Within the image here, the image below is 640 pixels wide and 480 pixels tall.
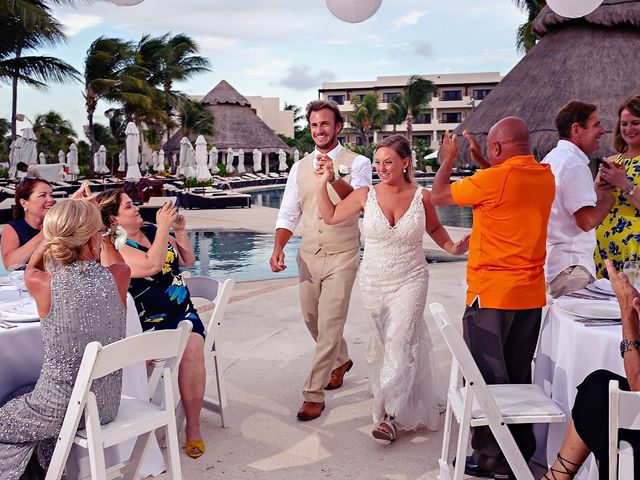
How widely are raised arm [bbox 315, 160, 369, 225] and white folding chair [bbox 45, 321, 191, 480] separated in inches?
49.4

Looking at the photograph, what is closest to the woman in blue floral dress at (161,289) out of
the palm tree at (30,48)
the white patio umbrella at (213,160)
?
the palm tree at (30,48)

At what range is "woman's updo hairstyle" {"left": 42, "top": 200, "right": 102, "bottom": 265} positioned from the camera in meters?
2.47

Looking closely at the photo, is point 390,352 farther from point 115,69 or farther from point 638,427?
point 115,69

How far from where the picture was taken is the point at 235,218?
55.4 feet

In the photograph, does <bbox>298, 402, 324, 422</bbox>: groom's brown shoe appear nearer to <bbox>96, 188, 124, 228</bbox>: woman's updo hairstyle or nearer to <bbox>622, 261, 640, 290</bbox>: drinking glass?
<bbox>96, 188, 124, 228</bbox>: woman's updo hairstyle

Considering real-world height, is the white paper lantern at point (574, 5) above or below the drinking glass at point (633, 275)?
above

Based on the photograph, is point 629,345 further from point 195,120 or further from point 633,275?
point 195,120

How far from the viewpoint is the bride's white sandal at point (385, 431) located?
3.42 metres

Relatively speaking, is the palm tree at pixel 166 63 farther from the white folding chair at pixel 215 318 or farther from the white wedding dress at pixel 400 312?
the white wedding dress at pixel 400 312

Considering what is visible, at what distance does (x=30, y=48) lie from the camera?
24391 mm

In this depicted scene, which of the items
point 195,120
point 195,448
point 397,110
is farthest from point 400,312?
point 397,110

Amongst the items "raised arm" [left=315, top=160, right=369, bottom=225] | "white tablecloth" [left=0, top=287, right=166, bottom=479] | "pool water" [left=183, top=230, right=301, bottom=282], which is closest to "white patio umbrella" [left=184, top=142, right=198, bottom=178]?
"pool water" [left=183, top=230, right=301, bottom=282]

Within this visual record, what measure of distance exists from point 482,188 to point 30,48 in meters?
25.3

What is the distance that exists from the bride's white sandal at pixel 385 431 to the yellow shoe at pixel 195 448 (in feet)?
2.92
